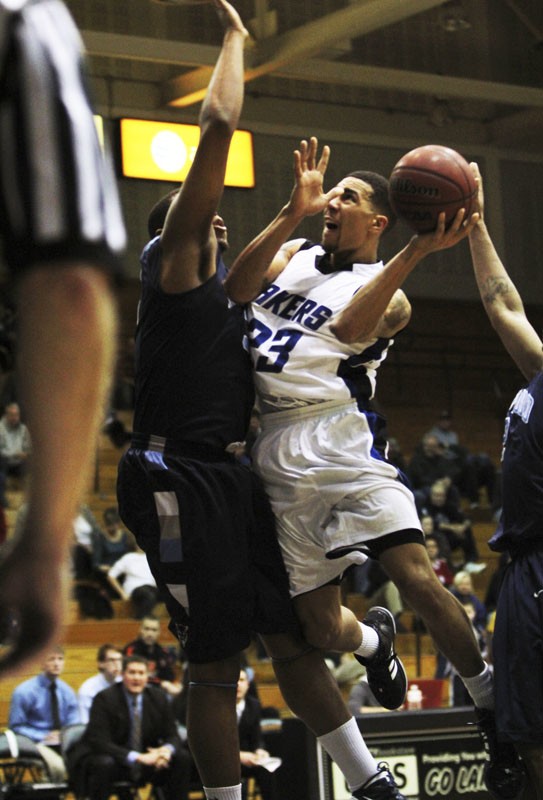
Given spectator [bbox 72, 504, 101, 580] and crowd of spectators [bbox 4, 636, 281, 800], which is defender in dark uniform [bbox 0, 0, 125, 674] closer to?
crowd of spectators [bbox 4, 636, 281, 800]

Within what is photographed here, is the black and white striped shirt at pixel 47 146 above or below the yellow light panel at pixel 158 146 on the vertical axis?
above

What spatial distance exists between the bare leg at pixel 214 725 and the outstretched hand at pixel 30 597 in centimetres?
302

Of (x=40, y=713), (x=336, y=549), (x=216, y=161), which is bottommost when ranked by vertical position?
(x=40, y=713)

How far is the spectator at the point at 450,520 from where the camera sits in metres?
16.8

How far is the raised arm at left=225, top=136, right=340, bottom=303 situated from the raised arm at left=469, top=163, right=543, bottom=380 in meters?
0.79

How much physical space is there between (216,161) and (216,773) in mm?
1960

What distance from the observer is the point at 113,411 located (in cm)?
1725

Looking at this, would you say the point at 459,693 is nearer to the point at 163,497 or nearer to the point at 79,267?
the point at 163,497

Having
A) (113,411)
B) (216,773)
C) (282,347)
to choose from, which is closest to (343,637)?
(216,773)

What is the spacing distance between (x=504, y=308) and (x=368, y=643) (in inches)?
54.7

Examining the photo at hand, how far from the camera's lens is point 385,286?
14.5ft

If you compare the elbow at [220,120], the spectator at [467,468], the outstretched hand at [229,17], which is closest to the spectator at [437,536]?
the spectator at [467,468]

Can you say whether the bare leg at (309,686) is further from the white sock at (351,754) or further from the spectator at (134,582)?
the spectator at (134,582)

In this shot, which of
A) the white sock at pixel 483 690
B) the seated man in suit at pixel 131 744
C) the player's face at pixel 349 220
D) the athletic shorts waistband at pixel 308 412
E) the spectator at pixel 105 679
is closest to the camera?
the athletic shorts waistband at pixel 308 412
